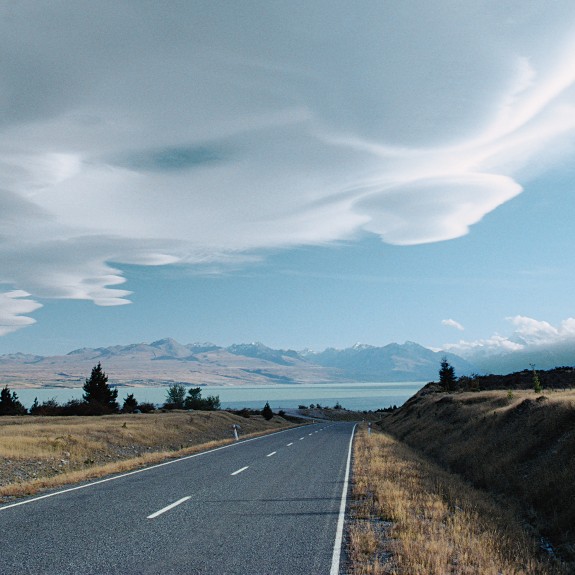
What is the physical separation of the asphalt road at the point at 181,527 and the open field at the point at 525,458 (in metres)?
4.33

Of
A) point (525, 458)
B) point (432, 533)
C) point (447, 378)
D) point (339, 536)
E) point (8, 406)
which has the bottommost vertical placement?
point (525, 458)

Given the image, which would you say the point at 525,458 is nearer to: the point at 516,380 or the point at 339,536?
the point at 339,536

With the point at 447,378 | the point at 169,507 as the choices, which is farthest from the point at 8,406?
the point at 169,507

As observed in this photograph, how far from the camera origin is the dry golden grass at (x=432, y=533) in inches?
273

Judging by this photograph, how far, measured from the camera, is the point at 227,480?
47.0 feet

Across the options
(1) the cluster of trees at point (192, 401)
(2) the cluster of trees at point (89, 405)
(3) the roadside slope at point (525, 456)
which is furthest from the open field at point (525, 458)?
(1) the cluster of trees at point (192, 401)

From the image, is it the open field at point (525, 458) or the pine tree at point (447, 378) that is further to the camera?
the pine tree at point (447, 378)

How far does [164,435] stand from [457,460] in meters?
18.8

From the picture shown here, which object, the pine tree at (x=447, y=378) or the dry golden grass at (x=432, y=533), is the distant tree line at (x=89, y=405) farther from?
the dry golden grass at (x=432, y=533)

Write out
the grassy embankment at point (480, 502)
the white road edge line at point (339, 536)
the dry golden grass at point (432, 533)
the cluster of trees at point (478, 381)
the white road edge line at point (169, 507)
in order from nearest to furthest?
the white road edge line at point (339, 536), the dry golden grass at point (432, 533), the grassy embankment at point (480, 502), the white road edge line at point (169, 507), the cluster of trees at point (478, 381)

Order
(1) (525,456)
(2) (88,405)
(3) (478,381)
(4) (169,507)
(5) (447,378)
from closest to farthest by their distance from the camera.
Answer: (4) (169,507) → (1) (525,456) → (2) (88,405) → (3) (478,381) → (5) (447,378)

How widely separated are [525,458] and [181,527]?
10.9 meters

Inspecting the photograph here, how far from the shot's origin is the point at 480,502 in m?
12.0

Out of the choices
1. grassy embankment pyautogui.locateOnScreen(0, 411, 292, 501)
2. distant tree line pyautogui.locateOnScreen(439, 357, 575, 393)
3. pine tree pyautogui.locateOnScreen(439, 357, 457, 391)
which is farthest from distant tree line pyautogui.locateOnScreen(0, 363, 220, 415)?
distant tree line pyautogui.locateOnScreen(439, 357, 575, 393)
